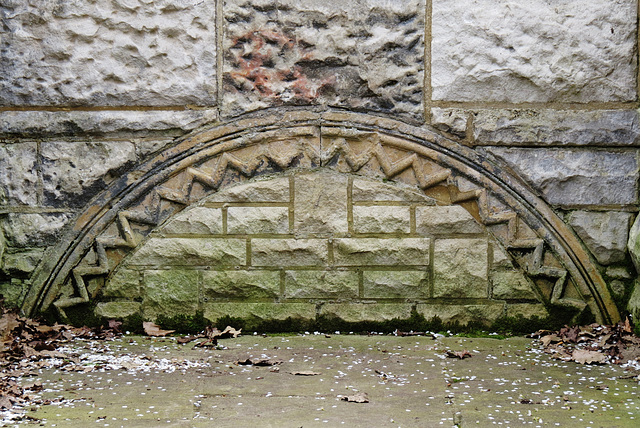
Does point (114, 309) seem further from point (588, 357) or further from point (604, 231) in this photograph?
point (604, 231)

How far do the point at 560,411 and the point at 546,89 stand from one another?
6.77ft

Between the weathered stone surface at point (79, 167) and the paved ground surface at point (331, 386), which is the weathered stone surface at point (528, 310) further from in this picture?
the weathered stone surface at point (79, 167)

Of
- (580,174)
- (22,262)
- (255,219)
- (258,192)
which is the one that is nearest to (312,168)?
(258,192)

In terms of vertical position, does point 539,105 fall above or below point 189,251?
above

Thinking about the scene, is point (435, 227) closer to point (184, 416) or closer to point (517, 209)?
point (517, 209)

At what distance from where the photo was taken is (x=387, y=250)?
4117mm

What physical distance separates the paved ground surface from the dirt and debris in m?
0.09

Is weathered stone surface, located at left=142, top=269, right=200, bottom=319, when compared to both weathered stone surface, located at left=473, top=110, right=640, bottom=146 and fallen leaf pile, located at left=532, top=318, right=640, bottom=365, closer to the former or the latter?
weathered stone surface, located at left=473, top=110, right=640, bottom=146

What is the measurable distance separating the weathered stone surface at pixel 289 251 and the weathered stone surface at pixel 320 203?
8 centimetres

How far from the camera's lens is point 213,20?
409 centimetres

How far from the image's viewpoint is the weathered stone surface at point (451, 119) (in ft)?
13.4

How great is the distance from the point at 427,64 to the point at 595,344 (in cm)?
185

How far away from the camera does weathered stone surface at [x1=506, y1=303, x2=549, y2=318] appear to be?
409cm

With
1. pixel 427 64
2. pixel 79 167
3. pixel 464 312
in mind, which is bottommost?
pixel 464 312
